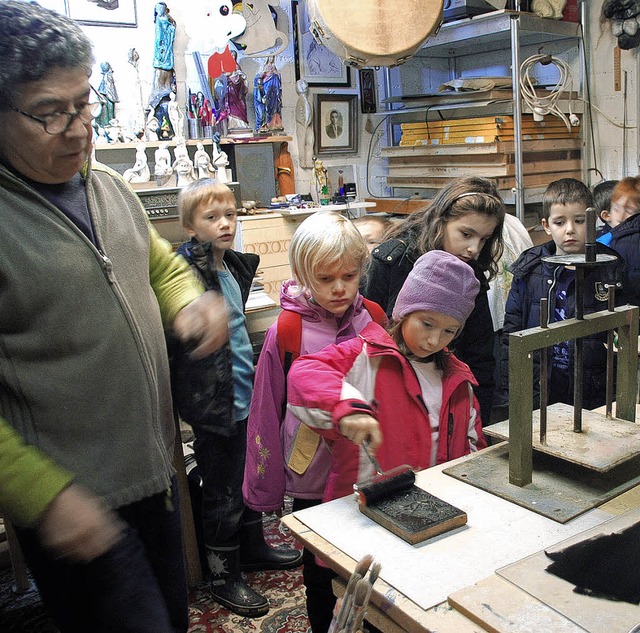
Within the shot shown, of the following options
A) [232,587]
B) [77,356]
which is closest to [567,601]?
[77,356]

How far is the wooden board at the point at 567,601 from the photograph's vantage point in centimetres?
93

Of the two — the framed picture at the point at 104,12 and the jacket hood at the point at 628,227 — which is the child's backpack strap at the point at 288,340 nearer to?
the jacket hood at the point at 628,227

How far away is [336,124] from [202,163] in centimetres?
139

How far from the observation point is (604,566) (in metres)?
1.05

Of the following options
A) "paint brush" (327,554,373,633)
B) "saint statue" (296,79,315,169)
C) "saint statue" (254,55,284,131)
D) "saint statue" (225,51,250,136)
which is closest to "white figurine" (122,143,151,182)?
"saint statue" (225,51,250,136)

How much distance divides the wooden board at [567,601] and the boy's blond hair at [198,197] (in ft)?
5.84

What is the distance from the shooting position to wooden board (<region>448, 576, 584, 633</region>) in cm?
93

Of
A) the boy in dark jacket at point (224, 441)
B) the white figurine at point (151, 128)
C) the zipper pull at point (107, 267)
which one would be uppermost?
the white figurine at point (151, 128)

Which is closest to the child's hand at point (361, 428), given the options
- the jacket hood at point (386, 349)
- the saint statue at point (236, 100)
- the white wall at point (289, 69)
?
the jacket hood at point (386, 349)

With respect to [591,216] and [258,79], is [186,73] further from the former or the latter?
[591,216]

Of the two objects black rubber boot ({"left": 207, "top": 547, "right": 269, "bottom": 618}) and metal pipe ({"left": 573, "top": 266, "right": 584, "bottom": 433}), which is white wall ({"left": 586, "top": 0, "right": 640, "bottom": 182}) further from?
black rubber boot ({"left": 207, "top": 547, "right": 269, "bottom": 618})

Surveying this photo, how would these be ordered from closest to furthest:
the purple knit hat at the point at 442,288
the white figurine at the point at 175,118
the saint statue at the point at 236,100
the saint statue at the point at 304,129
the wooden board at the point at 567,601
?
the wooden board at the point at 567,601
the purple knit hat at the point at 442,288
the white figurine at the point at 175,118
the saint statue at the point at 236,100
the saint statue at the point at 304,129

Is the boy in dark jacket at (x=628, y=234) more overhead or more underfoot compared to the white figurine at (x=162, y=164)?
more underfoot

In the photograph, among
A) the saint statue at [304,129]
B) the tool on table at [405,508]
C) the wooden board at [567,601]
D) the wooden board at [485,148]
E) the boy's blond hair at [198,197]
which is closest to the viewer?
the wooden board at [567,601]
